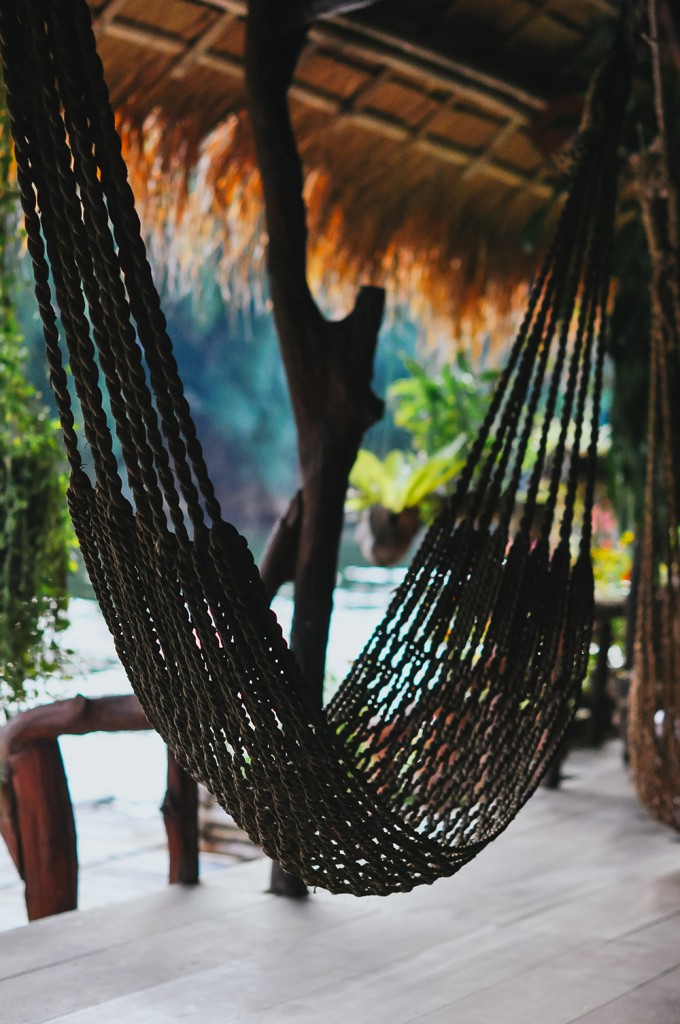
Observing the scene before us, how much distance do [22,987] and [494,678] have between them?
29.8 inches

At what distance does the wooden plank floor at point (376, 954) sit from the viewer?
1574 millimetres

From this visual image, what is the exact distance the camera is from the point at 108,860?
3.11 m

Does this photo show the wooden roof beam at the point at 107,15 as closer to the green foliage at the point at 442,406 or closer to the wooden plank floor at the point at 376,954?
the wooden plank floor at the point at 376,954

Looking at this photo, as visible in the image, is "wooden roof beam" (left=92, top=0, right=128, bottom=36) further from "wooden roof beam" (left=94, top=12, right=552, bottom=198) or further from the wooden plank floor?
the wooden plank floor

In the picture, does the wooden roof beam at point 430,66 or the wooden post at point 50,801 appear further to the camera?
the wooden roof beam at point 430,66

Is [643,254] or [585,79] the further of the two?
[643,254]

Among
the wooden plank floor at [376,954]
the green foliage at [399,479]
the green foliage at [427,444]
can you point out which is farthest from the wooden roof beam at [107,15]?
the green foliage at [399,479]

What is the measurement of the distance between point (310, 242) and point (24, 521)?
3.75ft

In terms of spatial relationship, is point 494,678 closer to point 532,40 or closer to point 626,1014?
point 626,1014

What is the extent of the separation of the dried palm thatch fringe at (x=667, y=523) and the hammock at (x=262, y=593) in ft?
1.06

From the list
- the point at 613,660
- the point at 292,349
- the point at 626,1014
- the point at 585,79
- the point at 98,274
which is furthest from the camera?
the point at 613,660

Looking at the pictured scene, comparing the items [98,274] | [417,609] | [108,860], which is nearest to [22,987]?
[417,609]

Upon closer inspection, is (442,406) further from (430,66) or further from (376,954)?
(376,954)

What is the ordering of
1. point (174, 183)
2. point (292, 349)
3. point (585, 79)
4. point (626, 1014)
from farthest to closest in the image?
point (585, 79), point (174, 183), point (292, 349), point (626, 1014)
